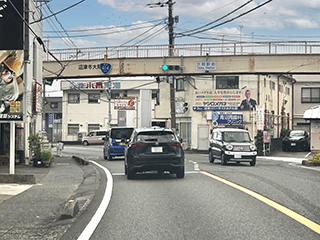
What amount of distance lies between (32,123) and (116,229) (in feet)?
58.3

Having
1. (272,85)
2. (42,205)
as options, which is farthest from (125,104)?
(42,205)

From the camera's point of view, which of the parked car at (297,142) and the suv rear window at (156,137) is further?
the parked car at (297,142)

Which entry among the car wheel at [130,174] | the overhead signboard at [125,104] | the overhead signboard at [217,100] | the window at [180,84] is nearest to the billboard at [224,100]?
the overhead signboard at [217,100]

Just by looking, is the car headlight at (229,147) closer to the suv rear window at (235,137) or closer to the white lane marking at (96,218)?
the suv rear window at (235,137)

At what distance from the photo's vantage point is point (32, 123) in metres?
23.6

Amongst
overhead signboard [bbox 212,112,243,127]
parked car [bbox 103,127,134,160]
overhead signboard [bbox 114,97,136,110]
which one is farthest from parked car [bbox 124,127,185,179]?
overhead signboard [bbox 114,97,136,110]

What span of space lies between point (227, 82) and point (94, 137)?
23.2 m

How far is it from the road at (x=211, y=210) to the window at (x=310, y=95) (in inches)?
1660

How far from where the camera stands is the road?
6621 millimetres

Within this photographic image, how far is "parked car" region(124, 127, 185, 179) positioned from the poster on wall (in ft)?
12.5

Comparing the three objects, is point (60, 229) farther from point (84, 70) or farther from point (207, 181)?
point (84, 70)

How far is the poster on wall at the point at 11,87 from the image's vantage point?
1462 centimetres

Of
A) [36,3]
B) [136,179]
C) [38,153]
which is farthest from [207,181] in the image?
[36,3]

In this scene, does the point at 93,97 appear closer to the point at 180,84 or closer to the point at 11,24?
the point at 180,84
